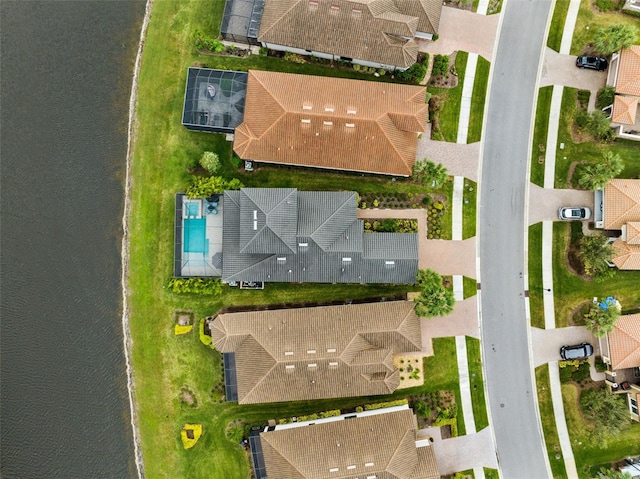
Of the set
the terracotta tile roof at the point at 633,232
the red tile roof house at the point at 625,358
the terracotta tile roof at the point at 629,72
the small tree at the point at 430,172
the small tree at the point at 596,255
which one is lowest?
the red tile roof house at the point at 625,358

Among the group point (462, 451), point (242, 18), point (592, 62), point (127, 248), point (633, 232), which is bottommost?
point (462, 451)

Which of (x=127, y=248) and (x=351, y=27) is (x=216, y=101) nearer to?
(x=351, y=27)

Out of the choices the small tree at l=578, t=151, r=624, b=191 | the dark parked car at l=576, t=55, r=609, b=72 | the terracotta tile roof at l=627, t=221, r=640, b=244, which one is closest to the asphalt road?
the dark parked car at l=576, t=55, r=609, b=72

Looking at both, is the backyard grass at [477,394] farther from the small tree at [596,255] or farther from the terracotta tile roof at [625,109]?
the terracotta tile roof at [625,109]

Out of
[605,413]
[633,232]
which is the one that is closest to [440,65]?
[633,232]

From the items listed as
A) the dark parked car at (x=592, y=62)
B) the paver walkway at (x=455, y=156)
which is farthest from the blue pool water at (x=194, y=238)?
the dark parked car at (x=592, y=62)
